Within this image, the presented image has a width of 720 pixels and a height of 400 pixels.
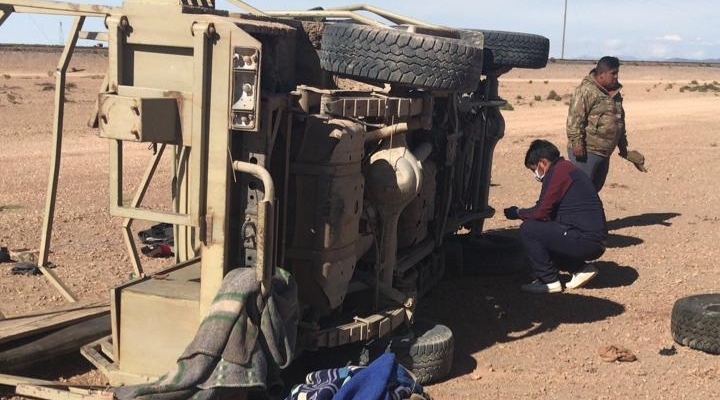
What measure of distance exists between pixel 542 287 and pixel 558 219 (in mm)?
566

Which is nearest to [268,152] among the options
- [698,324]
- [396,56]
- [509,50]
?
[396,56]

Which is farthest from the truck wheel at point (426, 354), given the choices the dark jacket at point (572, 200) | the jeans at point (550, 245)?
the dark jacket at point (572, 200)

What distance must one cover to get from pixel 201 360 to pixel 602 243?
13.6 ft

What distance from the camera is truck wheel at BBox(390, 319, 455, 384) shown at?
5.06m

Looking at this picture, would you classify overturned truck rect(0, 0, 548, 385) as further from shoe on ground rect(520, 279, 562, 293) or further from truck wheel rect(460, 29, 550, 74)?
truck wheel rect(460, 29, 550, 74)

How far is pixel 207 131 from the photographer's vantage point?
4156mm

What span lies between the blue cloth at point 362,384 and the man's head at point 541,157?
3.15 m

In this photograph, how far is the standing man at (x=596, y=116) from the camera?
348 inches

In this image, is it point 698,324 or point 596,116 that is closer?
point 698,324

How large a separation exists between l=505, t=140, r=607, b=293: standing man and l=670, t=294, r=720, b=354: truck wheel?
1072 mm

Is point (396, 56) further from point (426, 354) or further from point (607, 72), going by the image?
point (607, 72)

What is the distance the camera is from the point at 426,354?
509 cm

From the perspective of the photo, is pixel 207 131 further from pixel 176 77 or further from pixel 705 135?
pixel 705 135

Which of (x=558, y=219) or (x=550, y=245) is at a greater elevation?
(x=558, y=219)
